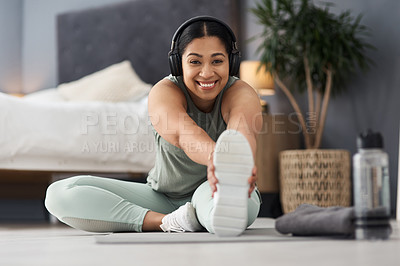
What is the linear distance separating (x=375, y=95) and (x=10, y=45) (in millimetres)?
3482

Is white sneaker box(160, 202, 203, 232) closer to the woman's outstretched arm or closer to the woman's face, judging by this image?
the woman's outstretched arm

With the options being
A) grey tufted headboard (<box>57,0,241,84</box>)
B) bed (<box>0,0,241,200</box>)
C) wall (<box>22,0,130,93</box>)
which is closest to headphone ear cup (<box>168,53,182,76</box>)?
bed (<box>0,0,241,200</box>)

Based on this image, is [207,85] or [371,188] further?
[207,85]

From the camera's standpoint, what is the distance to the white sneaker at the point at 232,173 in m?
1.21

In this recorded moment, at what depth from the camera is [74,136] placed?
2.85 meters

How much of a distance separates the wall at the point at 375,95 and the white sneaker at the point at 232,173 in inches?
96.4

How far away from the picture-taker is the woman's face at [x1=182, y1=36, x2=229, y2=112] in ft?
5.29

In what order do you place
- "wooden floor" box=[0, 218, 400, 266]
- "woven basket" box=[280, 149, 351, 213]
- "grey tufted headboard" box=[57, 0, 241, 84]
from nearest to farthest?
"wooden floor" box=[0, 218, 400, 266] → "woven basket" box=[280, 149, 351, 213] → "grey tufted headboard" box=[57, 0, 241, 84]

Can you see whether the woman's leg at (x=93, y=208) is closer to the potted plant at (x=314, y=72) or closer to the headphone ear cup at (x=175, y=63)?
the headphone ear cup at (x=175, y=63)

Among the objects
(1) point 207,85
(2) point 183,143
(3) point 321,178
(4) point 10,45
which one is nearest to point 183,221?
(2) point 183,143

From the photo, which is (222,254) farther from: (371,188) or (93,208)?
(93,208)

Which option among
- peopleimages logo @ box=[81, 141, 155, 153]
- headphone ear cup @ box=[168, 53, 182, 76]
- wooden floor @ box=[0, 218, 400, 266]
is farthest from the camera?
peopleimages logo @ box=[81, 141, 155, 153]

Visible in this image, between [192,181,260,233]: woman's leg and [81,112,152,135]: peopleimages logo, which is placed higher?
[81,112,152,135]: peopleimages logo

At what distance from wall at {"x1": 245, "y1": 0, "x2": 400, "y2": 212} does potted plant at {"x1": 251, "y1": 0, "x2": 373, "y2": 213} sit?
0.25ft
